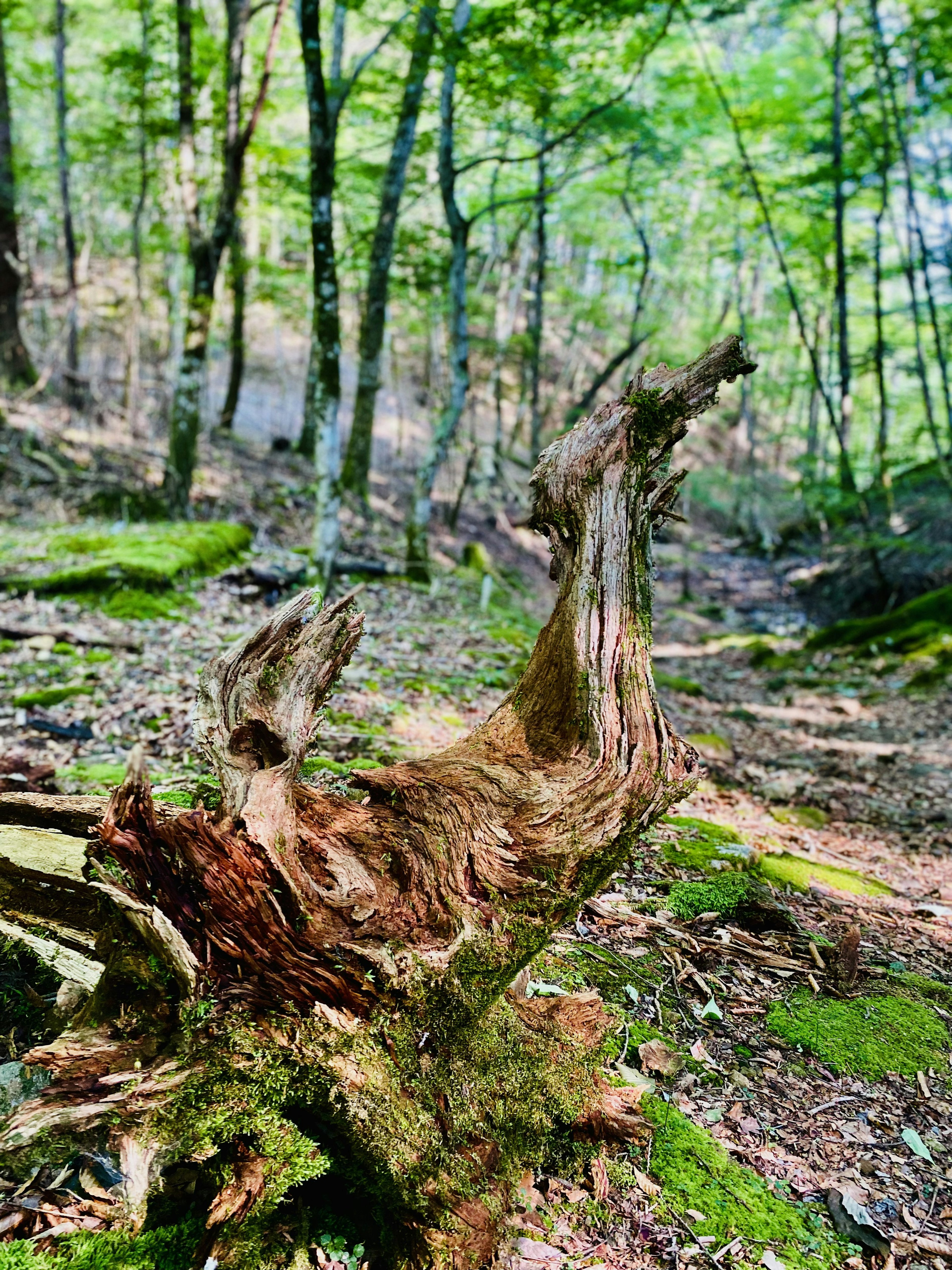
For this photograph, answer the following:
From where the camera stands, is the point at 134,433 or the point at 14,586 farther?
the point at 134,433

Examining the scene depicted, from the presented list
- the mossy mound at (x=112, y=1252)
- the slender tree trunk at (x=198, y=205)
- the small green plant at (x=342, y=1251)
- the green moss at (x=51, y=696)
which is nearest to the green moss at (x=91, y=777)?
the green moss at (x=51, y=696)

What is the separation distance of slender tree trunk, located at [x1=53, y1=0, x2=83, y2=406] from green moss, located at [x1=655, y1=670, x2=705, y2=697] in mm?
11372

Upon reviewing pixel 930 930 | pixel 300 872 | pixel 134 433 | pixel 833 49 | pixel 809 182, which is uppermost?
pixel 833 49

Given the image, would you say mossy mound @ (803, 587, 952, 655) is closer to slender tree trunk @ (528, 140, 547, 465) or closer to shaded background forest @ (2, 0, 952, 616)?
shaded background forest @ (2, 0, 952, 616)

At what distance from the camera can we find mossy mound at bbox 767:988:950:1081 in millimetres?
3045

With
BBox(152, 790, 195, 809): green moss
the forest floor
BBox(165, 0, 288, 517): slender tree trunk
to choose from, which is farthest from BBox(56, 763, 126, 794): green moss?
BBox(165, 0, 288, 517): slender tree trunk

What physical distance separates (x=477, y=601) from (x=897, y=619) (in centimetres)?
636

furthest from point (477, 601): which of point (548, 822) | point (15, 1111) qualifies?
point (15, 1111)

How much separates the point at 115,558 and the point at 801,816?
23.3ft

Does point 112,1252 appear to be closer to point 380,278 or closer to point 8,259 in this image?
point 380,278

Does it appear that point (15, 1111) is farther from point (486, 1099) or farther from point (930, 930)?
point (930, 930)

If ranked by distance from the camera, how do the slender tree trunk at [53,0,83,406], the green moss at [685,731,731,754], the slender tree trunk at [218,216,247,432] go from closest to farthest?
the green moss at [685,731,731,754], the slender tree trunk at [53,0,83,406], the slender tree trunk at [218,216,247,432]

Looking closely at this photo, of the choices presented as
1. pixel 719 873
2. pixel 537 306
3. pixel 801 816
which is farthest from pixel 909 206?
pixel 719 873

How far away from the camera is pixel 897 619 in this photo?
1173 centimetres
